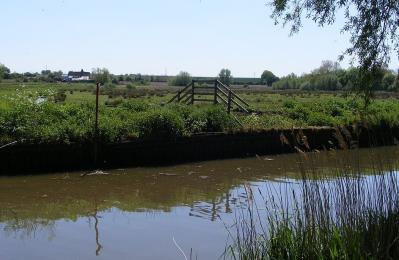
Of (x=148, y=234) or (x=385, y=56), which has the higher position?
(x=385, y=56)

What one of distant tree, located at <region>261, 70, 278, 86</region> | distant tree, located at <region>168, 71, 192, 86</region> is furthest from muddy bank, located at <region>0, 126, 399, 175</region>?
distant tree, located at <region>261, 70, 278, 86</region>

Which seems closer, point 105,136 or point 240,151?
point 105,136

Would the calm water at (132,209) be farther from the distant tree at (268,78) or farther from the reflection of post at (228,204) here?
the distant tree at (268,78)

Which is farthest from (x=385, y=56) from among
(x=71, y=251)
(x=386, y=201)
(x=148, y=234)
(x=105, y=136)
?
(x=105, y=136)

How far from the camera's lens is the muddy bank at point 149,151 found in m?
16.8

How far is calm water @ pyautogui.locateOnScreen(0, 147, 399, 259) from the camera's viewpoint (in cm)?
929

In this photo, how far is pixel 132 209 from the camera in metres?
12.9

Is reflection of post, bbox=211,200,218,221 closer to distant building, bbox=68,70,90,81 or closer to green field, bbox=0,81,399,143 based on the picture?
green field, bbox=0,81,399,143

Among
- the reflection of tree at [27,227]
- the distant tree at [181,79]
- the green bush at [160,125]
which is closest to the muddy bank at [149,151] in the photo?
the green bush at [160,125]

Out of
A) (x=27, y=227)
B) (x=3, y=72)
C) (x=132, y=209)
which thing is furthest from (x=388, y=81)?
(x=3, y=72)

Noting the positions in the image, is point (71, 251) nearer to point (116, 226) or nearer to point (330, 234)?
point (116, 226)

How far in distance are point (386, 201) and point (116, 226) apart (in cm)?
621

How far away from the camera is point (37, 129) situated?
1731cm

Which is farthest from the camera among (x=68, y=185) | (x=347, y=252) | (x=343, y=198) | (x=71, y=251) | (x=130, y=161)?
(x=130, y=161)
